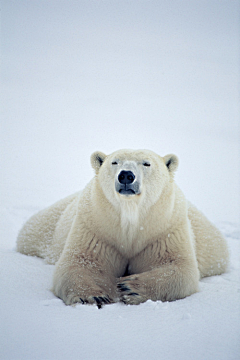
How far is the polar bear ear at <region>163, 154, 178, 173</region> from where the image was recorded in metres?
3.34

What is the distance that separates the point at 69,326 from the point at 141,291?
0.81 m

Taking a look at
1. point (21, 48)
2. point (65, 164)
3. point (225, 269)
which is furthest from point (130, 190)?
point (65, 164)

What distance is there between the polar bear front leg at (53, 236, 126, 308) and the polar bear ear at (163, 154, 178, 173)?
1.09m

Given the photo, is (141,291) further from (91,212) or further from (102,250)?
(91,212)

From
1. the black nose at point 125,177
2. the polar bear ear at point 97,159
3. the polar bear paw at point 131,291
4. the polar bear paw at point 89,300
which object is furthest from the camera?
the polar bear ear at point 97,159

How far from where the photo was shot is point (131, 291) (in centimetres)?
245

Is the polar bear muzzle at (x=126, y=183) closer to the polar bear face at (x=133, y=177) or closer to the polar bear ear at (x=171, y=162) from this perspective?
the polar bear face at (x=133, y=177)

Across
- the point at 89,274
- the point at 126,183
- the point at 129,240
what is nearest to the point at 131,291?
the point at 89,274

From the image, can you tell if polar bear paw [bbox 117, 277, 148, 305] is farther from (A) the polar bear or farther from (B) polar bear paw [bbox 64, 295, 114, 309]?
(B) polar bear paw [bbox 64, 295, 114, 309]

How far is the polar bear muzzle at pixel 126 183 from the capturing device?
2.65 m

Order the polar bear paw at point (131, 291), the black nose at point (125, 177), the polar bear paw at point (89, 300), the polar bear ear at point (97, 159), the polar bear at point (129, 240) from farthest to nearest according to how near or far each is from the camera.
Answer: the polar bear ear at point (97, 159), the black nose at point (125, 177), the polar bear at point (129, 240), the polar bear paw at point (131, 291), the polar bear paw at point (89, 300)

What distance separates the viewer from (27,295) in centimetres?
239

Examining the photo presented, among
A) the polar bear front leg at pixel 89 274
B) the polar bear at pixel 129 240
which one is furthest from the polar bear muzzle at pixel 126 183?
the polar bear front leg at pixel 89 274

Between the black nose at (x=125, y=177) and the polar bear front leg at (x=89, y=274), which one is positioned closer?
the polar bear front leg at (x=89, y=274)
